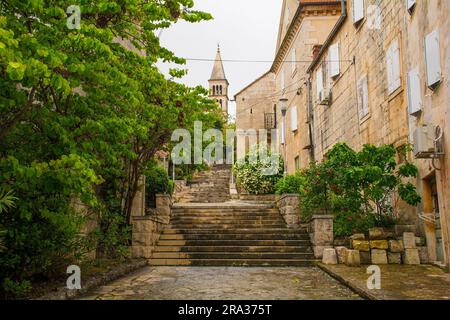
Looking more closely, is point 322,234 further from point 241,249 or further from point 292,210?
point 292,210

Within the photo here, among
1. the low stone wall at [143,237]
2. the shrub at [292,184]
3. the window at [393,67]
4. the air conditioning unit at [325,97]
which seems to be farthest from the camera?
the air conditioning unit at [325,97]

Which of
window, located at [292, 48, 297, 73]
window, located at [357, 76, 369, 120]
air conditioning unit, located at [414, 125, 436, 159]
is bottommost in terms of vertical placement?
air conditioning unit, located at [414, 125, 436, 159]

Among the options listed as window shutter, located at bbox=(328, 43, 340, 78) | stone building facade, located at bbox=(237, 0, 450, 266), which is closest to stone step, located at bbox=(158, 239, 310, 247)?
stone building facade, located at bbox=(237, 0, 450, 266)

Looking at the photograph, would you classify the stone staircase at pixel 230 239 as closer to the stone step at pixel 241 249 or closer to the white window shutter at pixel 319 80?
the stone step at pixel 241 249

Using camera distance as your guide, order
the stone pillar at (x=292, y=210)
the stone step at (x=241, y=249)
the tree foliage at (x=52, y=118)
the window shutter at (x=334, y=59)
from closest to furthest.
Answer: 1. the tree foliage at (x=52, y=118)
2. the stone step at (x=241, y=249)
3. the stone pillar at (x=292, y=210)
4. the window shutter at (x=334, y=59)

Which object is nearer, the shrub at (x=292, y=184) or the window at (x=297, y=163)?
the shrub at (x=292, y=184)

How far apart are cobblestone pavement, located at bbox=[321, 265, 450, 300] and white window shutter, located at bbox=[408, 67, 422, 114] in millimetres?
3556

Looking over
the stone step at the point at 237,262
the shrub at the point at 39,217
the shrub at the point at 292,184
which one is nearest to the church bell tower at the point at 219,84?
the shrub at the point at 292,184

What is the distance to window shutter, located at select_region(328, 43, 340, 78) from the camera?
1711 cm

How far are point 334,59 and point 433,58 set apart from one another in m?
8.62

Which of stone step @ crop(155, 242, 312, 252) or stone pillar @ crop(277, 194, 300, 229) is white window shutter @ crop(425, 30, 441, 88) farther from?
stone pillar @ crop(277, 194, 300, 229)

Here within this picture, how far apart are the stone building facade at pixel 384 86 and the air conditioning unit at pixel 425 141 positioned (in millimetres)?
20

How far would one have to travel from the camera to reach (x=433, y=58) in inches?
349

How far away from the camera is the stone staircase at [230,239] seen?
11805 millimetres
